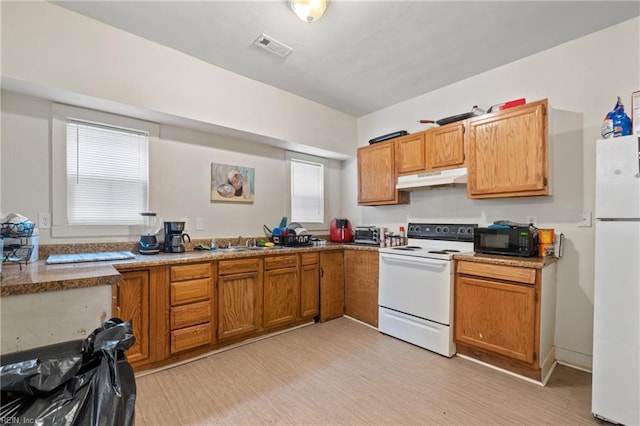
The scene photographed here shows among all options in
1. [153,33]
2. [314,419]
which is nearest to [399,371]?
[314,419]

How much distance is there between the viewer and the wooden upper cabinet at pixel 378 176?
348 cm

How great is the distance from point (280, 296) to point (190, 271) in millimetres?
999

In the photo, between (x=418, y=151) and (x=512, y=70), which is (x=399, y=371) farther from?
(x=512, y=70)

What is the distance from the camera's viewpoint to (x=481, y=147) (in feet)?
8.81

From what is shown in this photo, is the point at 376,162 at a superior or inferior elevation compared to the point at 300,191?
superior

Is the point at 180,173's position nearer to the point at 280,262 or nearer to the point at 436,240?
the point at 280,262

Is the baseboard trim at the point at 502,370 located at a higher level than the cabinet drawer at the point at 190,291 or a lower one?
lower

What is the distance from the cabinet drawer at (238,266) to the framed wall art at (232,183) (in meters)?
0.87

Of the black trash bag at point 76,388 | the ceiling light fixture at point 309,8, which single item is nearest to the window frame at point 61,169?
the black trash bag at point 76,388

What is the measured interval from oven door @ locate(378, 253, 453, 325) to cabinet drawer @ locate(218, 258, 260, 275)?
1366mm

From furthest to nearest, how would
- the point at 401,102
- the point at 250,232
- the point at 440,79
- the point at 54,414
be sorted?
1. the point at 401,102
2. the point at 250,232
3. the point at 440,79
4. the point at 54,414

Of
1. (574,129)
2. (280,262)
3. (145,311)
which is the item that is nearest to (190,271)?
(145,311)

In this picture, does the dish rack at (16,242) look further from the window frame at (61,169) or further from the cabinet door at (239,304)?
the cabinet door at (239,304)

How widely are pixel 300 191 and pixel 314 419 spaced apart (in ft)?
9.22
